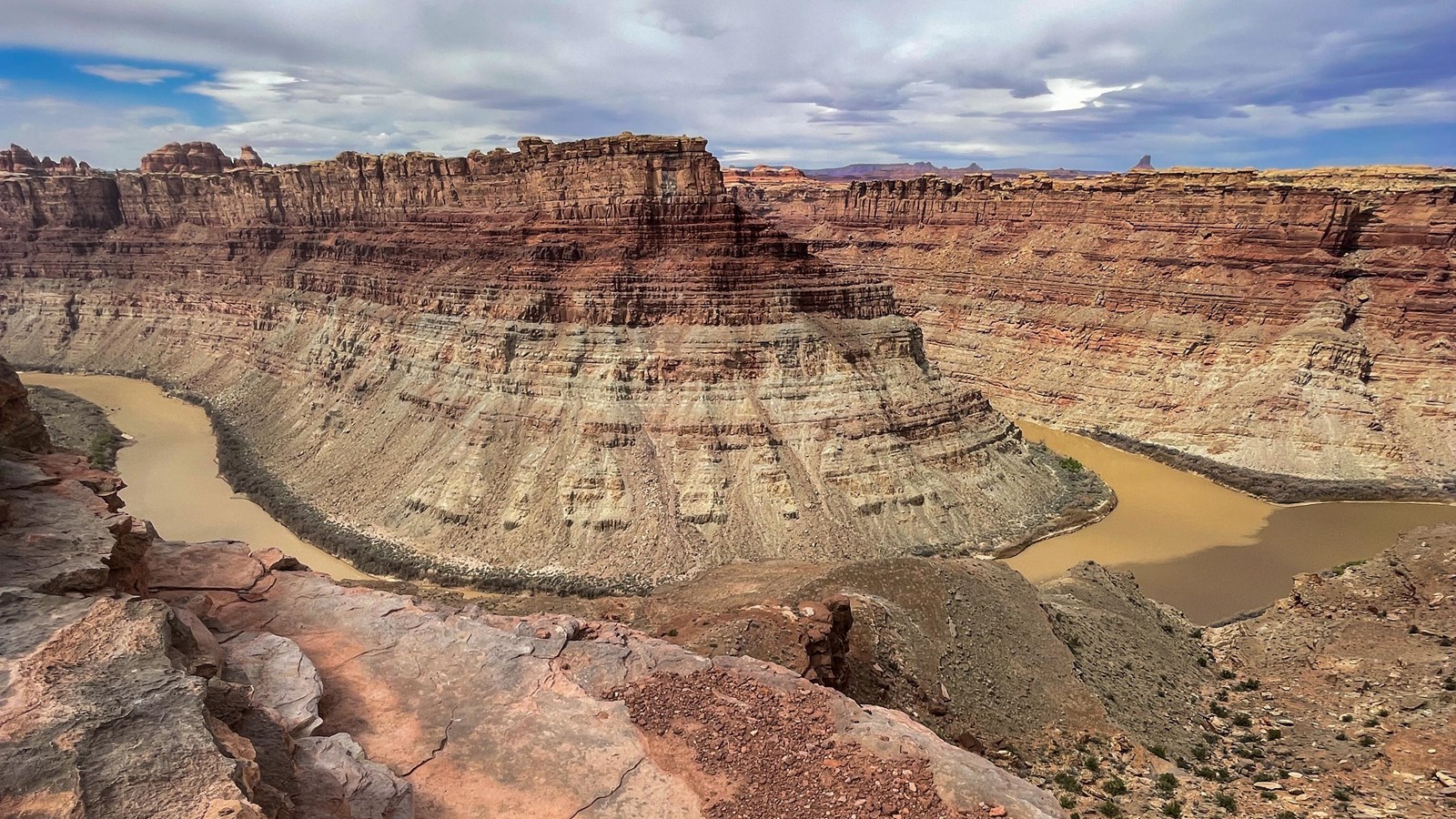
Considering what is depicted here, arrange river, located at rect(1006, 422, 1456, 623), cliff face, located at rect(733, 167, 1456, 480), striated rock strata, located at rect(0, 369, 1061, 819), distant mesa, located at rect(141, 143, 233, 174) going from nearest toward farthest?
1. striated rock strata, located at rect(0, 369, 1061, 819)
2. river, located at rect(1006, 422, 1456, 623)
3. cliff face, located at rect(733, 167, 1456, 480)
4. distant mesa, located at rect(141, 143, 233, 174)

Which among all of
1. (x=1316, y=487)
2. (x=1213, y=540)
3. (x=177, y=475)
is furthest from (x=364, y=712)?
(x=1316, y=487)

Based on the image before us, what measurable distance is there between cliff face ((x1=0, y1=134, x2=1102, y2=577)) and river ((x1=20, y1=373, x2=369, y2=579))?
257 cm

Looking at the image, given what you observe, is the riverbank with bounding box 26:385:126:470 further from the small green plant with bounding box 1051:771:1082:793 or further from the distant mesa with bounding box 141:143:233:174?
the small green plant with bounding box 1051:771:1082:793

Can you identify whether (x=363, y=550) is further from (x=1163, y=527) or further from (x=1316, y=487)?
(x=1316, y=487)

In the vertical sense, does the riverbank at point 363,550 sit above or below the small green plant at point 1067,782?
below

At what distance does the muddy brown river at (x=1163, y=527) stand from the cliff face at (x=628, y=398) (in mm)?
2252

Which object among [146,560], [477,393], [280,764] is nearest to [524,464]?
[477,393]

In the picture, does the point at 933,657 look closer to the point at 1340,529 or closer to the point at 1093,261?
the point at 1340,529

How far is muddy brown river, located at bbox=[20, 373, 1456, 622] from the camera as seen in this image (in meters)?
30.8

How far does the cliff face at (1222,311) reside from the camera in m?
43.1

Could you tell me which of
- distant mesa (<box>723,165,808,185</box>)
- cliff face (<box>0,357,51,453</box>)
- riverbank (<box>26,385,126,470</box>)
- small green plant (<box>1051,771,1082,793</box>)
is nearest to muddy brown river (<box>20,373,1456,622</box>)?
riverbank (<box>26,385,126,470</box>)

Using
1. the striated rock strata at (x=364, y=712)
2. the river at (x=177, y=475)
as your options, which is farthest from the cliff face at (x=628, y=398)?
the striated rock strata at (x=364, y=712)

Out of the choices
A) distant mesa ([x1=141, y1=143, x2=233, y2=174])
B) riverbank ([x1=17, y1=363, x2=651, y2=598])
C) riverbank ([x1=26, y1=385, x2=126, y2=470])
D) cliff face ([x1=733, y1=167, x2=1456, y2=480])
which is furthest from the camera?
distant mesa ([x1=141, y1=143, x2=233, y2=174])

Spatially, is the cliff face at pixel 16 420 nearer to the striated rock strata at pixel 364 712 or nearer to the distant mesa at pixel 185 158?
the striated rock strata at pixel 364 712
